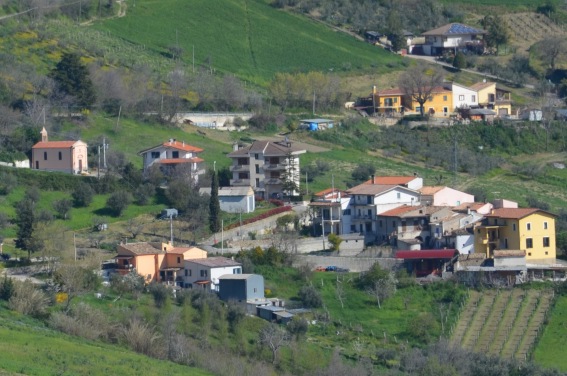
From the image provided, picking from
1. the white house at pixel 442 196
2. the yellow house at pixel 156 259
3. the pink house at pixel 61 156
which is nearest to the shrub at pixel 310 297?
the yellow house at pixel 156 259

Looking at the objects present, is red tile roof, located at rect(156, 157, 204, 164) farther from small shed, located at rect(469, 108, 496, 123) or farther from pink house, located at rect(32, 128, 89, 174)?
small shed, located at rect(469, 108, 496, 123)

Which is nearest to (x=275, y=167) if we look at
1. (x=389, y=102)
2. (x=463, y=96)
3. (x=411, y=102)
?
(x=389, y=102)

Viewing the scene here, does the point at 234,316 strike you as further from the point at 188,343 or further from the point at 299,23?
the point at 299,23

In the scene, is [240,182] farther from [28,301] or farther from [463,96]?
[463,96]

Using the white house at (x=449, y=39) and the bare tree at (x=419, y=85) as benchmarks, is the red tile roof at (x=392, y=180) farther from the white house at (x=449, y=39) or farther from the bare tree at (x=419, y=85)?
the white house at (x=449, y=39)

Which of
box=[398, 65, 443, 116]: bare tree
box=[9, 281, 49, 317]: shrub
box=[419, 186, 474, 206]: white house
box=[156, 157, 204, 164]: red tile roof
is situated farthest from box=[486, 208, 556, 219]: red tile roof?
box=[398, 65, 443, 116]: bare tree
